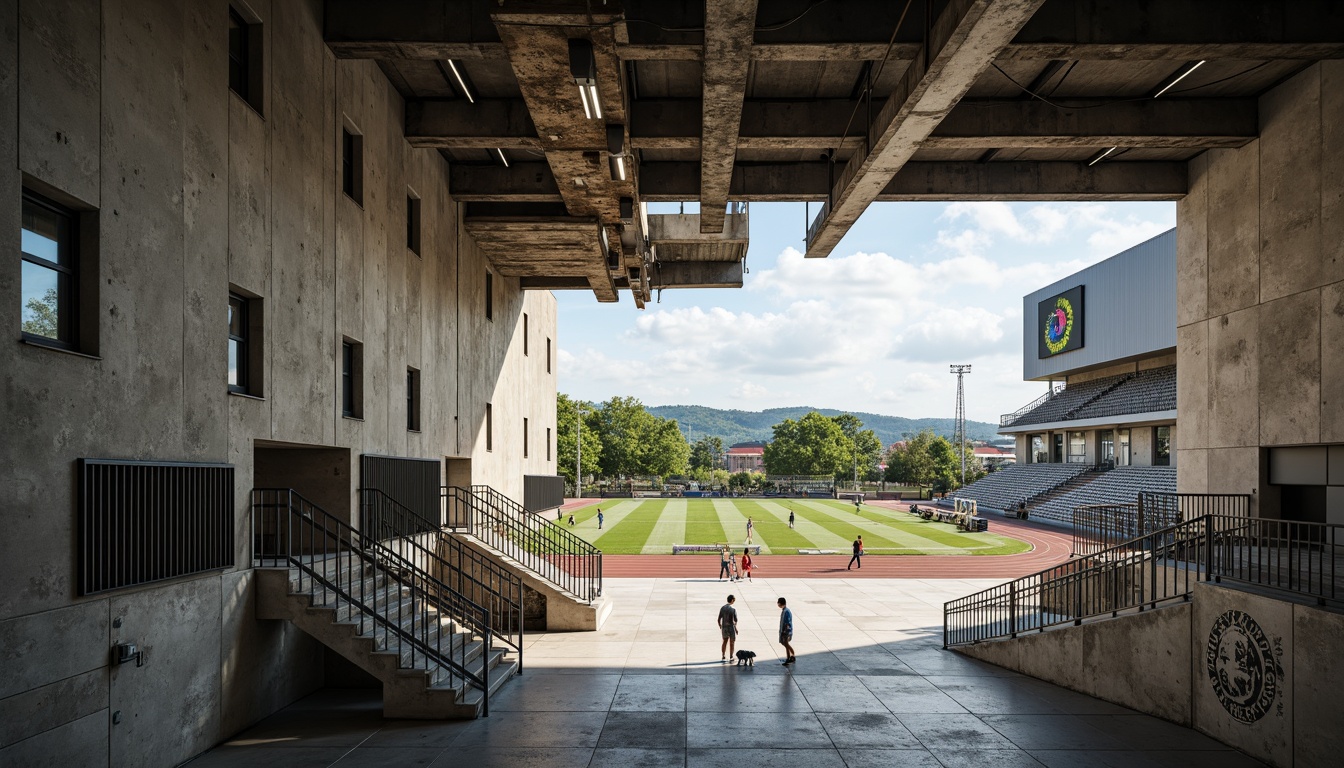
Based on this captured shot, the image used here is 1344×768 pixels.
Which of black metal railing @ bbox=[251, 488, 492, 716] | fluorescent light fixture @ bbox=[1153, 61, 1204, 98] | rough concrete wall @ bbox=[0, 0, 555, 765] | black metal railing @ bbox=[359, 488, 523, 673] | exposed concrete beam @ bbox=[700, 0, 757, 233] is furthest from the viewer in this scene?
black metal railing @ bbox=[359, 488, 523, 673]

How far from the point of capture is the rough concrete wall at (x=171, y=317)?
7.39 meters

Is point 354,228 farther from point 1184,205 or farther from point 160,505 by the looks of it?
point 1184,205

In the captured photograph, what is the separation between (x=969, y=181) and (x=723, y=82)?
29.2ft

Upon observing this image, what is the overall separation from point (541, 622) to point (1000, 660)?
9.87m

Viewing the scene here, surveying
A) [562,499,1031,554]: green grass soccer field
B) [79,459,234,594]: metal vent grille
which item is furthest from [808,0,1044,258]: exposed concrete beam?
[562,499,1031,554]: green grass soccer field

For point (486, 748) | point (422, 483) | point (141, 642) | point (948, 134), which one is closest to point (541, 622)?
point (422, 483)

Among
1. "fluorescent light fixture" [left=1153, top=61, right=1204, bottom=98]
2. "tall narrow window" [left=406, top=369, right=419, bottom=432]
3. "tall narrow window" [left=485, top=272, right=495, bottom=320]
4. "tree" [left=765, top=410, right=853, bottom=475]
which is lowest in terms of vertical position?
"tree" [left=765, top=410, right=853, bottom=475]

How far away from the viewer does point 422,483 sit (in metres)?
18.0

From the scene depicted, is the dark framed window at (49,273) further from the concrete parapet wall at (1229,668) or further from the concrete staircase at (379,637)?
the concrete parapet wall at (1229,668)

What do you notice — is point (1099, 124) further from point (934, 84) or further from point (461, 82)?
point (461, 82)

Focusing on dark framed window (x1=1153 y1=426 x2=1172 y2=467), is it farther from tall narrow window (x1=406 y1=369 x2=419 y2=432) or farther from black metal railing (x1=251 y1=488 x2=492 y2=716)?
black metal railing (x1=251 y1=488 x2=492 y2=716)

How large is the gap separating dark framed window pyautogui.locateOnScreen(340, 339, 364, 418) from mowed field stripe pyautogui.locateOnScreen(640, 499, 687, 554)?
2683cm

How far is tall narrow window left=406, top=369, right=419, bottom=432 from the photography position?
18125mm

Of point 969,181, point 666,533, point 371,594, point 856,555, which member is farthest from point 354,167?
point 666,533
